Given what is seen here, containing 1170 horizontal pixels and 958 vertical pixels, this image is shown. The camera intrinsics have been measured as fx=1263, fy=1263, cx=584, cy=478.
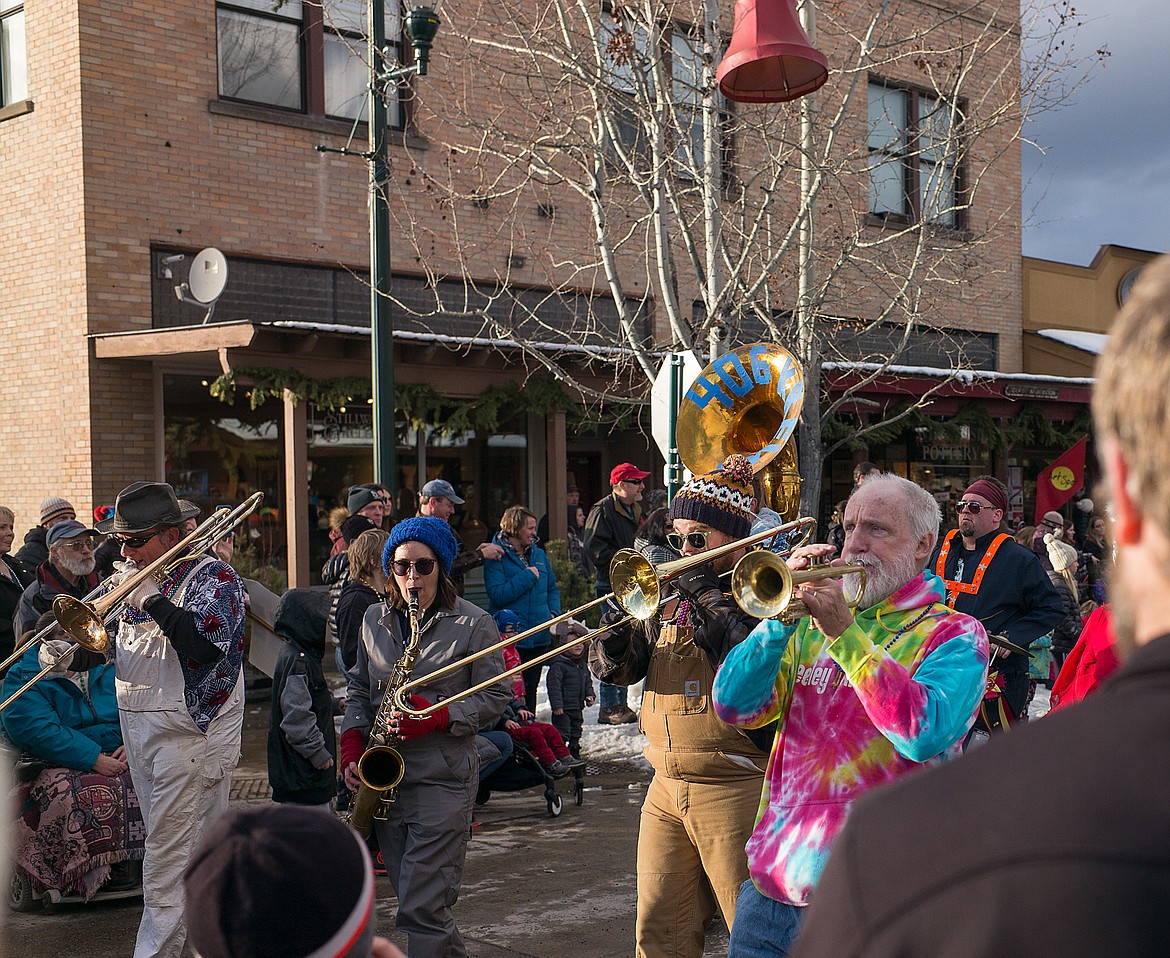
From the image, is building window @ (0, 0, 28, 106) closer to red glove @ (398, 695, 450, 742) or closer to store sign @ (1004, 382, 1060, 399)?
red glove @ (398, 695, 450, 742)

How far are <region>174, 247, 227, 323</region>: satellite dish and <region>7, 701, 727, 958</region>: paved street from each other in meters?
6.00

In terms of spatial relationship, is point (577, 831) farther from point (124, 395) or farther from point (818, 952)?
point (124, 395)

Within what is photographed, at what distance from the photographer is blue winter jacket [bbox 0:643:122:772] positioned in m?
6.13

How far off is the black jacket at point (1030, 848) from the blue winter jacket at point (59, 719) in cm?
577

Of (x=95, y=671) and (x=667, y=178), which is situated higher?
(x=667, y=178)

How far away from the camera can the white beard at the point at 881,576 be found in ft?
10.7

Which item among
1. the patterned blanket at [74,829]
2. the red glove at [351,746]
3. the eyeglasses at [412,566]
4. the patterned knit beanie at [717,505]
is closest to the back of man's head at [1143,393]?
the patterned knit beanie at [717,505]

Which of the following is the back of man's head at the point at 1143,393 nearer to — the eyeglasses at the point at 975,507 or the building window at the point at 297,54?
the eyeglasses at the point at 975,507

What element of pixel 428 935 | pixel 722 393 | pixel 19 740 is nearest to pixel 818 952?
pixel 428 935

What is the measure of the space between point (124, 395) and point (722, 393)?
8887mm

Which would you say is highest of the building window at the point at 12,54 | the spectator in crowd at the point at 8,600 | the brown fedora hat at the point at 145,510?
the building window at the point at 12,54

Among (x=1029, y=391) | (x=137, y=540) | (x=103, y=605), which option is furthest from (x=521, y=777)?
(x=1029, y=391)

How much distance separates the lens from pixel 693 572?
14.1ft

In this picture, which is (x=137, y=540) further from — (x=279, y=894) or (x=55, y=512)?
(x=55, y=512)
